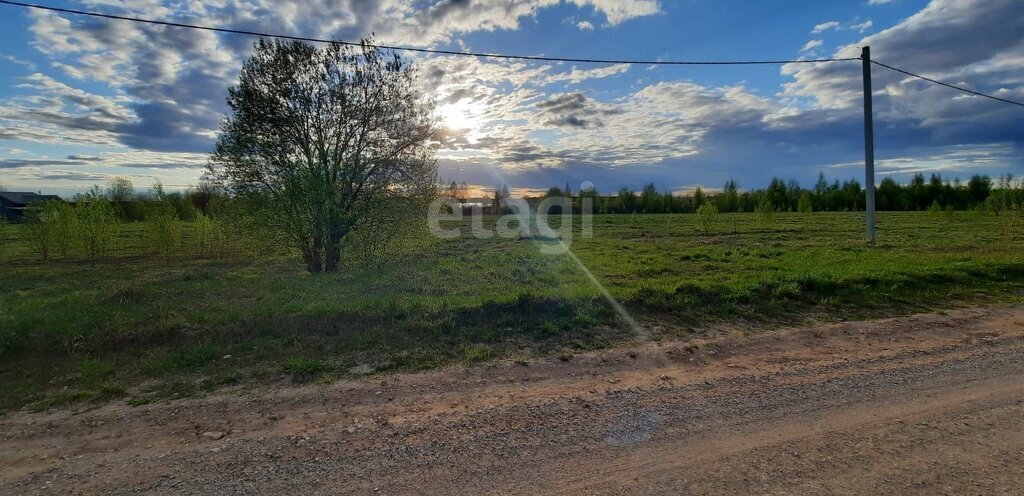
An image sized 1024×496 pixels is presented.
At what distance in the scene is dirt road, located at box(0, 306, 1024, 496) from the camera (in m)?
2.96

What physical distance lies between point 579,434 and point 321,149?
1212cm

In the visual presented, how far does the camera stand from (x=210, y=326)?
6.43 meters

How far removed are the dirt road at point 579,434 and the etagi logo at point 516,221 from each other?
10341mm

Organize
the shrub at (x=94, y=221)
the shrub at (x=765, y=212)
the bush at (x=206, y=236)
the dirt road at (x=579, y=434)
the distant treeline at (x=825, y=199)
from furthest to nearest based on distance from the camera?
the distant treeline at (x=825, y=199) < the shrub at (x=765, y=212) < the bush at (x=206, y=236) < the shrub at (x=94, y=221) < the dirt road at (x=579, y=434)

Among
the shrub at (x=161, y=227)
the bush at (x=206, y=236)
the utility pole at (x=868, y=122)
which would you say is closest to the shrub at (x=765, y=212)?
the utility pole at (x=868, y=122)

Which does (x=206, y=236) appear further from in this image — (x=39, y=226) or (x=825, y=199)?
(x=825, y=199)

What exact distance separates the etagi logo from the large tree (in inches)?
61.6

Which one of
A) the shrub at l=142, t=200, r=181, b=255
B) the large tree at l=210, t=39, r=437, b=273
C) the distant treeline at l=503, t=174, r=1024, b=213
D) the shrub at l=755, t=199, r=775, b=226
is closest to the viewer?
the large tree at l=210, t=39, r=437, b=273

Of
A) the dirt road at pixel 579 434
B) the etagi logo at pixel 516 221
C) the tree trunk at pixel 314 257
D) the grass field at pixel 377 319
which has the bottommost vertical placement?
the dirt road at pixel 579 434

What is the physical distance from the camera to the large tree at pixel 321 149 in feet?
41.5

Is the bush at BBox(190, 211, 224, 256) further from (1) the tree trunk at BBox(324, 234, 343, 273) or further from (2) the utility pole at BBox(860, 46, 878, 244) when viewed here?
(2) the utility pole at BBox(860, 46, 878, 244)

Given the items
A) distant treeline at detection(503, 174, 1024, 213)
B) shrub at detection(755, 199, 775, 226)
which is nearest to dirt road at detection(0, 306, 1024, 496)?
shrub at detection(755, 199, 775, 226)

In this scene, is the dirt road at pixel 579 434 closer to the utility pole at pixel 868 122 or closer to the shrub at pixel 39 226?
the utility pole at pixel 868 122

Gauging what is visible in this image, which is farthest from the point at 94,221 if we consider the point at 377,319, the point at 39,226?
the point at 377,319
